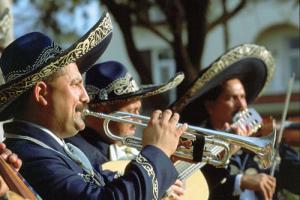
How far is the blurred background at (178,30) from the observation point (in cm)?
1126

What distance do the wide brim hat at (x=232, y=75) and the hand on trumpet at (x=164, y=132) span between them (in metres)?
2.58

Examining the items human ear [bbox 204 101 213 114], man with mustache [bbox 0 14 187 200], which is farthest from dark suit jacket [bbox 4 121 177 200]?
human ear [bbox 204 101 213 114]

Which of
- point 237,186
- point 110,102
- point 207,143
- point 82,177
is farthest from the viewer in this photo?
point 237,186

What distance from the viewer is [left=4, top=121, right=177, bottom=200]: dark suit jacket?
3.61 m

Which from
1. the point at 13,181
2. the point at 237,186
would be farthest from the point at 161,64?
the point at 13,181

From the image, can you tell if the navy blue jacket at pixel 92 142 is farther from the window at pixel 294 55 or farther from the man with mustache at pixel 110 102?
the window at pixel 294 55

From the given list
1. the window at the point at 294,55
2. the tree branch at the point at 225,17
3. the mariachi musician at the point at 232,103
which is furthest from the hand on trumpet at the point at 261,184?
the window at the point at 294,55

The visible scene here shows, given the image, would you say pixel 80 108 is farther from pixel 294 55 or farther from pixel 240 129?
pixel 294 55

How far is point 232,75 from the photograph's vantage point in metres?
6.67

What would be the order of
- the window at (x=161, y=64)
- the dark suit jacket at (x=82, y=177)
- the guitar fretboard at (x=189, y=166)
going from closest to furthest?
the dark suit jacket at (x=82, y=177), the guitar fretboard at (x=189, y=166), the window at (x=161, y=64)

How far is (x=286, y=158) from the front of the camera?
6.49 meters

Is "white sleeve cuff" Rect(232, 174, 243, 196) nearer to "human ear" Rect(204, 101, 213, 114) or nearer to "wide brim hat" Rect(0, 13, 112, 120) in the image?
"human ear" Rect(204, 101, 213, 114)

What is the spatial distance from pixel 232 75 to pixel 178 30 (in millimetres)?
4935

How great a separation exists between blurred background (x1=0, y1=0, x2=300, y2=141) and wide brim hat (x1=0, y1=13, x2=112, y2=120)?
9.80 feet
